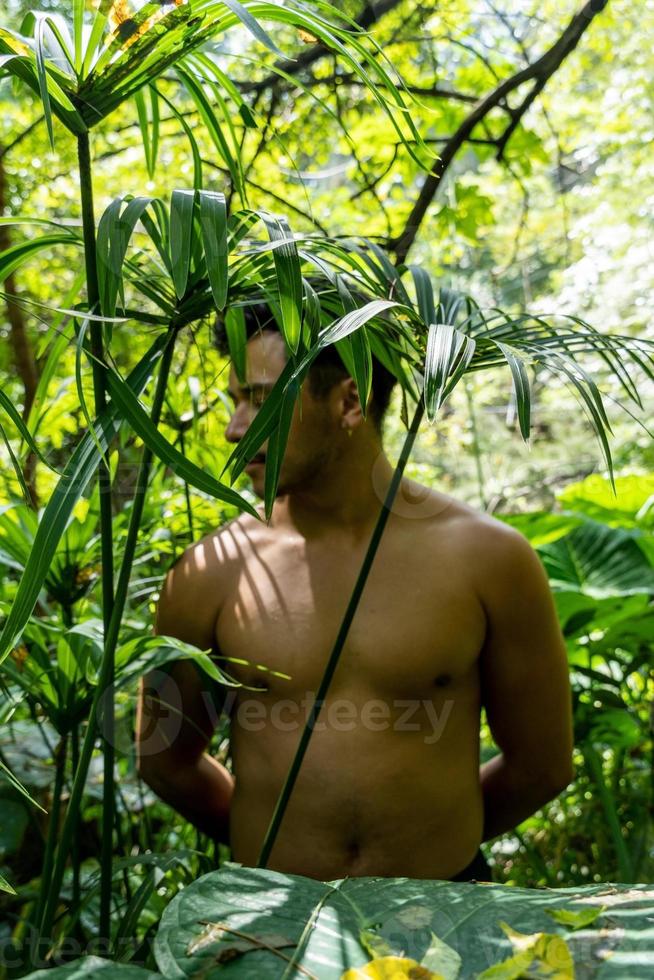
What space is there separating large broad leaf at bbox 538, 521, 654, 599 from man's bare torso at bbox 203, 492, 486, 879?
2.86 ft

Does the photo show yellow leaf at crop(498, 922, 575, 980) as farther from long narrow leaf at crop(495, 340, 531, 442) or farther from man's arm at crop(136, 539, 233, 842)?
man's arm at crop(136, 539, 233, 842)

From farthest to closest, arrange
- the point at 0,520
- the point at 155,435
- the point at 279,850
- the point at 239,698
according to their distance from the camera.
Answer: the point at 239,698 → the point at 279,850 → the point at 0,520 → the point at 155,435

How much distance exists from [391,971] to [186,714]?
3.46ft

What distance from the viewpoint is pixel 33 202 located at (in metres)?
3.37

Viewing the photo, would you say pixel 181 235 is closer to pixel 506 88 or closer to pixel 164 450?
pixel 164 450

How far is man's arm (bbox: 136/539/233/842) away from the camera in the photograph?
55.0 inches

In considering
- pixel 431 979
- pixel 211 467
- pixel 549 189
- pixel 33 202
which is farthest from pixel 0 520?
pixel 549 189

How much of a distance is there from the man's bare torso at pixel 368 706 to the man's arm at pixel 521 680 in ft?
0.11

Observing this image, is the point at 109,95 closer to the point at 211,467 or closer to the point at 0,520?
the point at 0,520

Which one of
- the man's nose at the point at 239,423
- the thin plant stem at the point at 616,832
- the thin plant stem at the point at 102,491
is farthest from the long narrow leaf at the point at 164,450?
the thin plant stem at the point at 616,832

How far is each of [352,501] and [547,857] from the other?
66.1 inches

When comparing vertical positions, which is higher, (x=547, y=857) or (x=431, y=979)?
(x=431, y=979)

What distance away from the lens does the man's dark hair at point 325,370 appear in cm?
132

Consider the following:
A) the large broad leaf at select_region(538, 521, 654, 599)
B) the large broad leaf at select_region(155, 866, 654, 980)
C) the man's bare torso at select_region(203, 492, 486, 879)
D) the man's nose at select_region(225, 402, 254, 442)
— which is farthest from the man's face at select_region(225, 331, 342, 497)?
the large broad leaf at select_region(538, 521, 654, 599)
